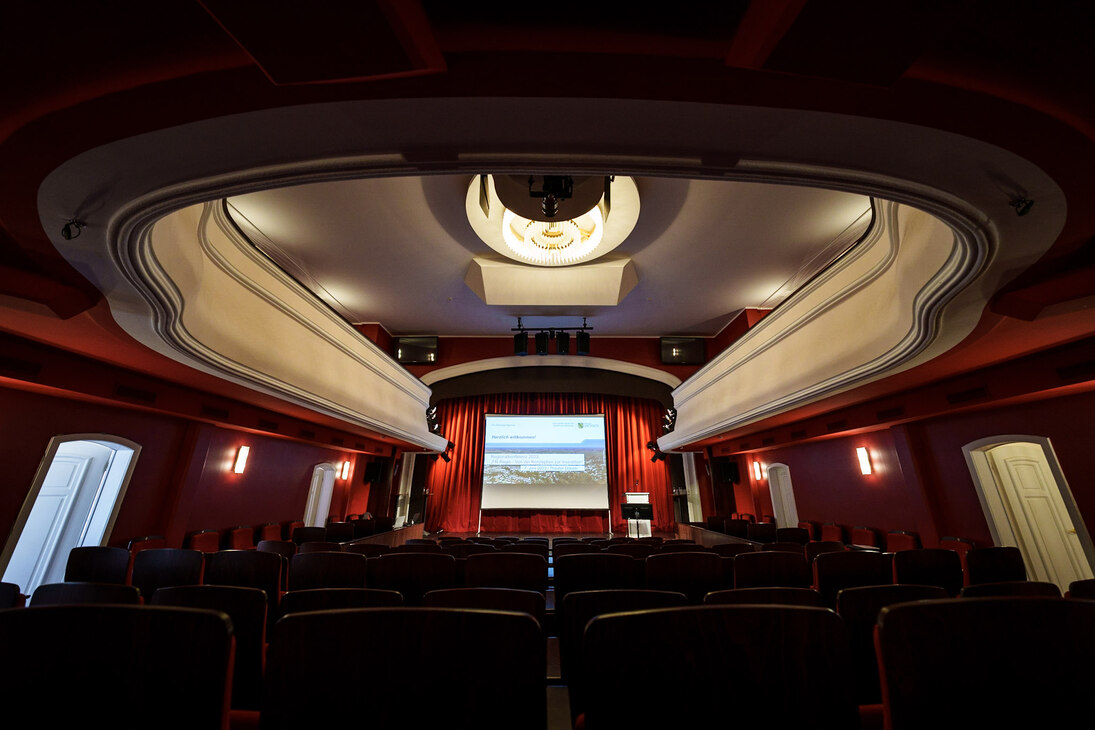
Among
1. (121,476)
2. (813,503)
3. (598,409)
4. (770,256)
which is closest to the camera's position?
(121,476)

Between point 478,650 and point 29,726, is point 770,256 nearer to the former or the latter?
point 478,650

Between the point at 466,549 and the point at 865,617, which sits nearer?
the point at 865,617

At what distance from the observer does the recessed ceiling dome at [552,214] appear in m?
5.40

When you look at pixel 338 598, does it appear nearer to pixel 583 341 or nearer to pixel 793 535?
pixel 793 535

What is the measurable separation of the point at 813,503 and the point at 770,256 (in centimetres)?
469

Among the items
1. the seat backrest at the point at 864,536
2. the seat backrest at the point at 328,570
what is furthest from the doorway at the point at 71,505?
the seat backrest at the point at 864,536

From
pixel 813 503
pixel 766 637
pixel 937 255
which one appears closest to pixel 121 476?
pixel 766 637

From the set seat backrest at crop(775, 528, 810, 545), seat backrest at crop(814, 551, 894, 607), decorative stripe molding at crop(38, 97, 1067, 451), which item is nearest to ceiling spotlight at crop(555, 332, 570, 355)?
seat backrest at crop(775, 528, 810, 545)

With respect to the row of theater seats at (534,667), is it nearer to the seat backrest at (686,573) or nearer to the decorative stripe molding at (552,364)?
the seat backrest at (686,573)

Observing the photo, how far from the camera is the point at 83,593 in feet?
6.63

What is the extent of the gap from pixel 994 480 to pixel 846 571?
3607 millimetres

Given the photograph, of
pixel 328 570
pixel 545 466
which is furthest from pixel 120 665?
pixel 545 466

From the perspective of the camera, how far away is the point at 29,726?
0.98 m

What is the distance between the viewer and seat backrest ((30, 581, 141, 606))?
2.01 metres
